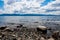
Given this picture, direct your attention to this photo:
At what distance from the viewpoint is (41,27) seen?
3516 mm

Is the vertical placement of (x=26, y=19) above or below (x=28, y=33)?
above

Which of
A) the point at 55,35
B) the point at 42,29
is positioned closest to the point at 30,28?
the point at 42,29

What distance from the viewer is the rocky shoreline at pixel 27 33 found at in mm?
3410

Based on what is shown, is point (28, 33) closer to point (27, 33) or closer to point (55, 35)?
point (27, 33)

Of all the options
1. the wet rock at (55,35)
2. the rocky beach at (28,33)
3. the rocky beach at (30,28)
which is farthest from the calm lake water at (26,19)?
the wet rock at (55,35)

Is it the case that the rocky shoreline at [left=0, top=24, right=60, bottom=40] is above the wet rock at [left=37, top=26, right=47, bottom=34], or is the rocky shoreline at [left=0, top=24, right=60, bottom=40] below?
below

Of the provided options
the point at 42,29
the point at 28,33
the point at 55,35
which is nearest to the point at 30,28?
the point at 28,33

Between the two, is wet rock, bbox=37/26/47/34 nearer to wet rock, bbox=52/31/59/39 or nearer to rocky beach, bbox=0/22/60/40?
rocky beach, bbox=0/22/60/40

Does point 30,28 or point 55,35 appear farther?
point 30,28

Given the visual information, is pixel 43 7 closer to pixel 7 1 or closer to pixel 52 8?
pixel 52 8

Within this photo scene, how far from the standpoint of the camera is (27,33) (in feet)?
11.5

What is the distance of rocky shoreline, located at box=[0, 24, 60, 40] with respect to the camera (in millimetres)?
3410

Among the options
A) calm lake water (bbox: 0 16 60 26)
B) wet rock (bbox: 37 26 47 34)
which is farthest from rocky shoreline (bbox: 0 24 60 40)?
calm lake water (bbox: 0 16 60 26)

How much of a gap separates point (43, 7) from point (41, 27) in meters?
0.36
